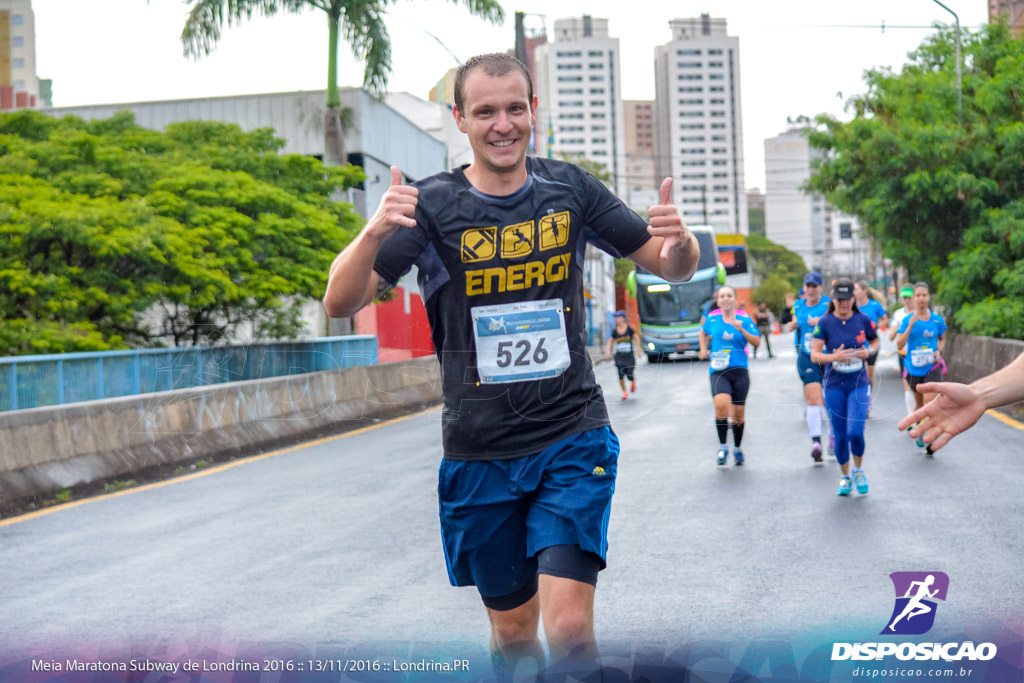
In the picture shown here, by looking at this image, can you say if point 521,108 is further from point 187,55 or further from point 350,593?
point 187,55

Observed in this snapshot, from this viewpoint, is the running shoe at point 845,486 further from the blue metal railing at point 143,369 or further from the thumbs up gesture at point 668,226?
the thumbs up gesture at point 668,226

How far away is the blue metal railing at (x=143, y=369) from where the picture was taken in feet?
36.4

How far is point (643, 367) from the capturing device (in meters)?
27.5

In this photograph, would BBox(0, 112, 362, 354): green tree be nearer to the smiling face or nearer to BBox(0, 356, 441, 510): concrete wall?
BBox(0, 356, 441, 510): concrete wall

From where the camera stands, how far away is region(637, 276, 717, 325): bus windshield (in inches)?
1093

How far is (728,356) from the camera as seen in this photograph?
11.1 meters

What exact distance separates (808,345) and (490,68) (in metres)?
8.46

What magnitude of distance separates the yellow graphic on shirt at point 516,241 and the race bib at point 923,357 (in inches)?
341

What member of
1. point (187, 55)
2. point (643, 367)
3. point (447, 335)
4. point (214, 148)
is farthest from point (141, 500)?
point (643, 367)

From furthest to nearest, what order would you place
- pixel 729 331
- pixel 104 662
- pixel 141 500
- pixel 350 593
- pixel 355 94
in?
1. pixel 355 94
2. pixel 729 331
3. pixel 141 500
4. pixel 350 593
5. pixel 104 662

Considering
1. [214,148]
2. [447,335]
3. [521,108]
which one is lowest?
[447,335]

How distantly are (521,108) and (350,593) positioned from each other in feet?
11.5

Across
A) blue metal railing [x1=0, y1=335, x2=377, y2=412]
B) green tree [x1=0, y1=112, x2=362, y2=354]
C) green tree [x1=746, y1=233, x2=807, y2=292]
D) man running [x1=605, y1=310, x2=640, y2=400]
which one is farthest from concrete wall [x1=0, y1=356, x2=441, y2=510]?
green tree [x1=746, y1=233, x2=807, y2=292]

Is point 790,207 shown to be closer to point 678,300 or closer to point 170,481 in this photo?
point 678,300
